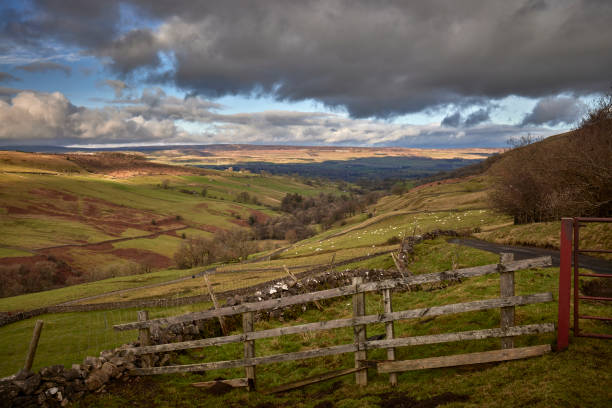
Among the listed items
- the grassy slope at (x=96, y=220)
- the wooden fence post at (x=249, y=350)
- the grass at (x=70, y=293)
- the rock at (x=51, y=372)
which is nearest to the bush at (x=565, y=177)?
the wooden fence post at (x=249, y=350)

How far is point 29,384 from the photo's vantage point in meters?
9.00

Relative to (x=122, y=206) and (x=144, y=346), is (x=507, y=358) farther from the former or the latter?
(x=122, y=206)

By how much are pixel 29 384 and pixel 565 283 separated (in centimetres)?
1279

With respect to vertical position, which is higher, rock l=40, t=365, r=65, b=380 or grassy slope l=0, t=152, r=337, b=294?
rock l=40, t=365, r=65, b=380

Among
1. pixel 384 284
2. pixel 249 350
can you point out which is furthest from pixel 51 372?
pixel 384 284

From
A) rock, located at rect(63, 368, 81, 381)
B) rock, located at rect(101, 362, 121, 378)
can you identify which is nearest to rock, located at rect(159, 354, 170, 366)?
rock, located at rect(101, 362, 121, 378)

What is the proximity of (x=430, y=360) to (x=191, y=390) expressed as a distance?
6512 mm

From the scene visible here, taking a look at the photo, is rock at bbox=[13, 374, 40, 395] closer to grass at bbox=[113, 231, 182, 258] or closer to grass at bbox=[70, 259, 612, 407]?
grass at bbox=[70, 259, 612, 407]

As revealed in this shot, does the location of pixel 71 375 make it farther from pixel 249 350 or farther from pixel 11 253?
pixel 11 253

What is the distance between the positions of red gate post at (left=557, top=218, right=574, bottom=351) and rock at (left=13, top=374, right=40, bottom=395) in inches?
487

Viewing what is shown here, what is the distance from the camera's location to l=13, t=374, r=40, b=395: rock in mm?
8891

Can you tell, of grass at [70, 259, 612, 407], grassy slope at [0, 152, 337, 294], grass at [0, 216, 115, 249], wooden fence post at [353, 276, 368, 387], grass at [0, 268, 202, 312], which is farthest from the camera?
grass at [0, 216, 115, 249]

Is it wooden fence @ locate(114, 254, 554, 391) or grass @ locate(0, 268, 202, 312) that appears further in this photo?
grass @ locate(0, 268, 202, 312)

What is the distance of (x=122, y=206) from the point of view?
169 metres
